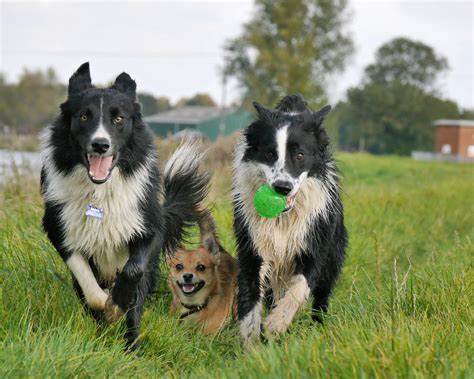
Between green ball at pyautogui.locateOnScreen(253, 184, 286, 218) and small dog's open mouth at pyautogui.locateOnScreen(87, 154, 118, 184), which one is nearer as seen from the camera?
small dog's open mouth at pyautogui.locateOnScreen(87, 154, 118, 184)

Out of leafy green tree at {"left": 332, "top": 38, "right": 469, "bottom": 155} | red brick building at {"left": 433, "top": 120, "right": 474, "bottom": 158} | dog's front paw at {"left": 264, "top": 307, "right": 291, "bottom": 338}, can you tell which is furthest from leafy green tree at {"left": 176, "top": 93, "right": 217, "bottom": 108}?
dog's front paw at {"left": 264, "top": 307, "right": 291, "bottom": 338}

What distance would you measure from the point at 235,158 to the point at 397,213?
580 centimetres

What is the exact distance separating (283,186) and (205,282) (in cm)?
171

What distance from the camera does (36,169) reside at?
965 centimetres

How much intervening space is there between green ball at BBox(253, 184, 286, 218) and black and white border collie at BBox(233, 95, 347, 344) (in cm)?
7

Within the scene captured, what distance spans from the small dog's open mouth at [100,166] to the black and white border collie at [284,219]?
1.11m

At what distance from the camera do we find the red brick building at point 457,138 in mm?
55250

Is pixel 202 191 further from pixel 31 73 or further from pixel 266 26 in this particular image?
pixel 31 73

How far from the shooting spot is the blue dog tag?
443 centimetres

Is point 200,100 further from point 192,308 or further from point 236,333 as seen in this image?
point 236,333

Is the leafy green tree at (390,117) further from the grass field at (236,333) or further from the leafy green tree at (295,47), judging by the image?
the grass field at (236,333)

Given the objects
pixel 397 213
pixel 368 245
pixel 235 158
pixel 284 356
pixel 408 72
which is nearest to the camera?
pixel 284 356

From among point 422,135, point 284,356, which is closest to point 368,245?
point 284,356

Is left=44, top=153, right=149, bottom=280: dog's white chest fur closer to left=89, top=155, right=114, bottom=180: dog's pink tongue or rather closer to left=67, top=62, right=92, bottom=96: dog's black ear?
left=89, top=155, right=114, bottom=180: dog's pink tongue
